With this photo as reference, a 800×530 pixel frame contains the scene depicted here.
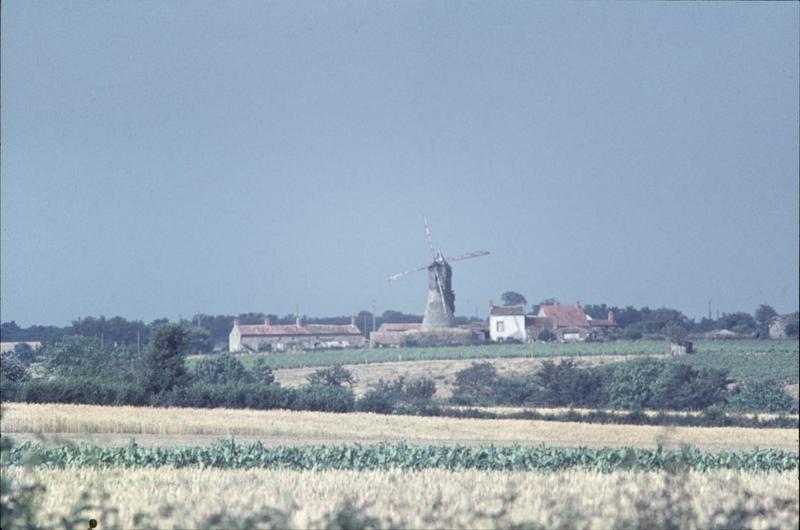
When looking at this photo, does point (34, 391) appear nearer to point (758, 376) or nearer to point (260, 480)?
point (260, 480)

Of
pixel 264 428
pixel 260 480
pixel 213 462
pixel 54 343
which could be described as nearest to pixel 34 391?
pixel 54 343

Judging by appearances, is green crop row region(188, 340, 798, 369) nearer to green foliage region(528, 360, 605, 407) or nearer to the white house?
the white house

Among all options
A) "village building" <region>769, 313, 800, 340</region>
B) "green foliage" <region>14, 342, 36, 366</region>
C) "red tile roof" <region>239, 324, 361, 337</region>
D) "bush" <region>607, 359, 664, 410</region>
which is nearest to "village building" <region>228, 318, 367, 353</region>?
"red tile roof" <region>239, 324, 361, 337</region>

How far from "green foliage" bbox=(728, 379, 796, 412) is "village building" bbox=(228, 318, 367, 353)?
6577 cm

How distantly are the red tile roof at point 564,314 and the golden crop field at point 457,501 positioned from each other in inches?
4818

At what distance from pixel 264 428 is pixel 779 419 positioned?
27.5m

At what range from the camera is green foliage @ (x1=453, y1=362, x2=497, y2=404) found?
81375 mm

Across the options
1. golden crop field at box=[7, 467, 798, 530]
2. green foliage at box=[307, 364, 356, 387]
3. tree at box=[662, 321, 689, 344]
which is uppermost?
tree at box=[662, 321, 689, 344]

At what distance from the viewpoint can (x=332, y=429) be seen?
4594 centimetres

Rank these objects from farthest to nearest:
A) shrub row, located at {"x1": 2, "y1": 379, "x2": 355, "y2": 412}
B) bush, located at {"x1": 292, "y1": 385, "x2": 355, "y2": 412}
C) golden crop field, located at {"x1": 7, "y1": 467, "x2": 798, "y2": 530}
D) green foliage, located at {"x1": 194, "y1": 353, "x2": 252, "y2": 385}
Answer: green foliage, located at {"x1": 194, "y1": 353, "x2": 252, "y2": 385} → bush, located at {"x1": 292, "y1": 385, "x2": 355, "y2": 412} → shrub row, located at {"x1": 2, "y1": 379, "x2": 355, "y2": 412} → golden crop field, located at {"x1": 7, "y1": 467, "x2": 798, "y2": 530}

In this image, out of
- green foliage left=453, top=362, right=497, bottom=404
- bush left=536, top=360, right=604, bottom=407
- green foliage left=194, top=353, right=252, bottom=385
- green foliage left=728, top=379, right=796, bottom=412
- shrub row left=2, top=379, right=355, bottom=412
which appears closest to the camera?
shrub row left=2, top=379, right=355, bottom=412

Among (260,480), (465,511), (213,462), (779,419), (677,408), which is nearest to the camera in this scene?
(465,511)

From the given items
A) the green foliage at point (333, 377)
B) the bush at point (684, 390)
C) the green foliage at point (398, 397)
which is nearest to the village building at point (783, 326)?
the bush at point (684, 390)

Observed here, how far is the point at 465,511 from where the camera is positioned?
10422 millimetres
